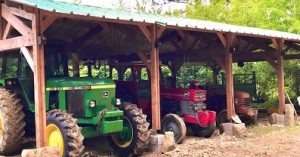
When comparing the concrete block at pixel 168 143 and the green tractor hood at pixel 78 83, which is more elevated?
the green tractor hood at pixel 78 83

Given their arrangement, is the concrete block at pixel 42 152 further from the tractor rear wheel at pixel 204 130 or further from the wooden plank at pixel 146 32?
the tractor rear wheel at pixel 204 130

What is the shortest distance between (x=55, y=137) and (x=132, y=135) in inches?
61.9

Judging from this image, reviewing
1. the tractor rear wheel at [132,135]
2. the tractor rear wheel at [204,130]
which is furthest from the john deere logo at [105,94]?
the tractor rear wheel at [204,130]

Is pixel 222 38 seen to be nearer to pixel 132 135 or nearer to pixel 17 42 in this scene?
pixel 132 135

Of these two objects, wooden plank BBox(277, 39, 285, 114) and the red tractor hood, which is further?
wooden plank BBox(277, 39, 285, 114)

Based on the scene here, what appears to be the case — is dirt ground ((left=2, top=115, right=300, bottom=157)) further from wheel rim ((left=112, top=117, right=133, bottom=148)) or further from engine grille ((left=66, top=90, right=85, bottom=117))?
engine grille ((left=66, top=90, right=85, bottom=117))

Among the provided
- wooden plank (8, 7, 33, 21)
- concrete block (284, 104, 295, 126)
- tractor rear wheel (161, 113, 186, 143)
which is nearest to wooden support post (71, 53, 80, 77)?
wooden plank (8, 7, 33, 21)

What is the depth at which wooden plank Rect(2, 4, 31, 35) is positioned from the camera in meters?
7.22

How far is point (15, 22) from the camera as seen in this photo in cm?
751

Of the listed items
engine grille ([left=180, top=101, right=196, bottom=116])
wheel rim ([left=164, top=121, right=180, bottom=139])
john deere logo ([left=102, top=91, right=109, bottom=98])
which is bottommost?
wheel rim ([left=164, top=121, right=180, bottom=139])

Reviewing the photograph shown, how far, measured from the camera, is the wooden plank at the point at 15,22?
722 cm

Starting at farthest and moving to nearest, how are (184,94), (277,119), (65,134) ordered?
(277,119), (184,94), (65,134)

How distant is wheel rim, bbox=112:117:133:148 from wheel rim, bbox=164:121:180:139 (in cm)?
188

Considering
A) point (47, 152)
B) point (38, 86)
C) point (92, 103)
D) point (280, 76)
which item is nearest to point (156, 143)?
point (92, 103)
